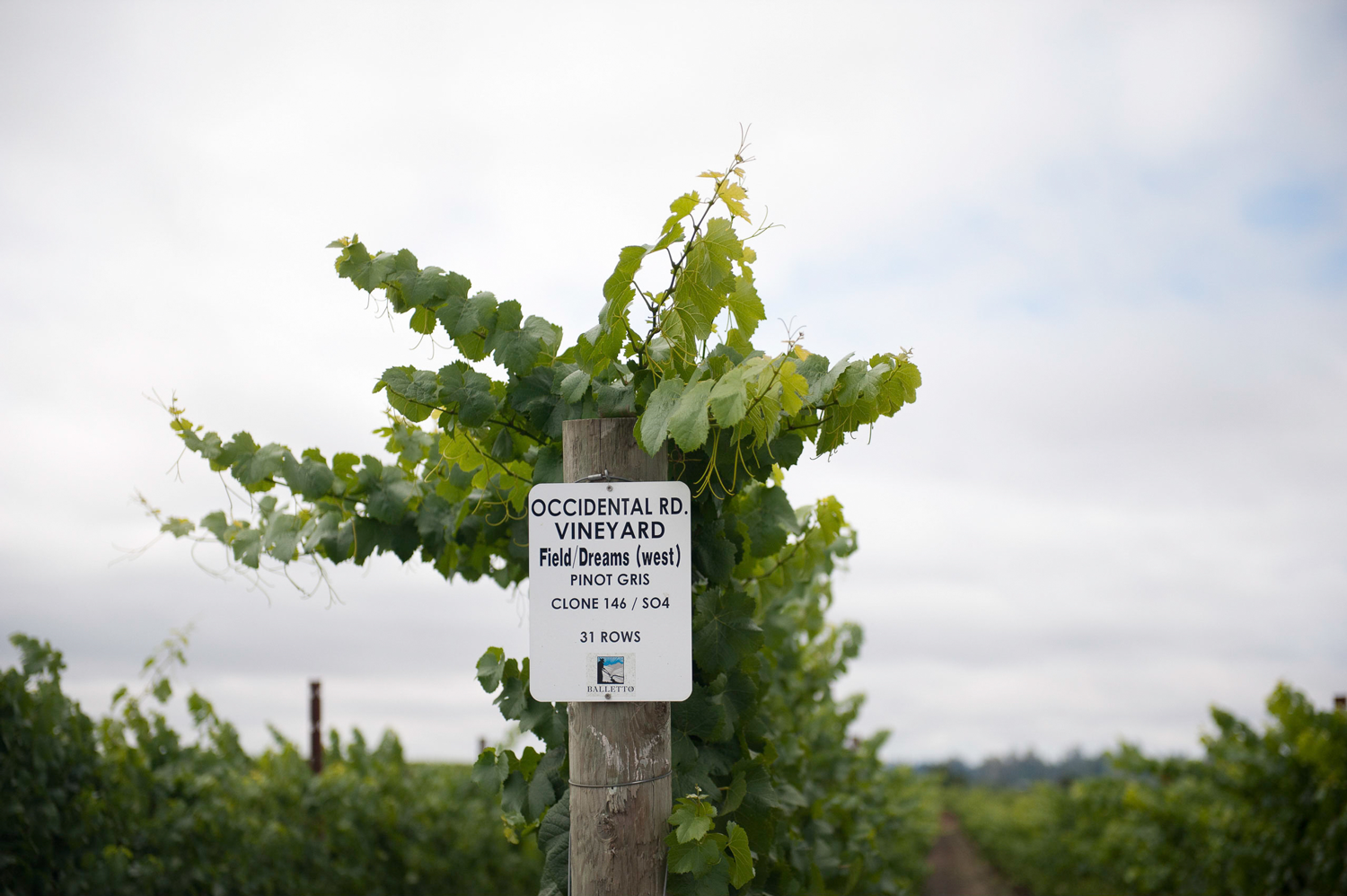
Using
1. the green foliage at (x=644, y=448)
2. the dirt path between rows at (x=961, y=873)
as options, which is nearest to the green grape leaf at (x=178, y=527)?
the green foliage at (x=644, y=448)

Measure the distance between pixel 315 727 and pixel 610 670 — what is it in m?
6.91

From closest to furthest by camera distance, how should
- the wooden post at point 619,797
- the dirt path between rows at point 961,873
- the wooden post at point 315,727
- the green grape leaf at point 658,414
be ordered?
the green grape leaf at point 658,414, the wooden post at point 619,797, the wooden post at point 315,727, the dirt path between rows at point 961,873

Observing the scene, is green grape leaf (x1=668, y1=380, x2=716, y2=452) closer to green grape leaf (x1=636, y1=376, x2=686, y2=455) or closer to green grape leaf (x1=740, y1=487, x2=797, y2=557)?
green grape leaf (x1=636, y1=376, x2=686, y2=455)

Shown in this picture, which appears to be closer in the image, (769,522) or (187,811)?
(769,522)

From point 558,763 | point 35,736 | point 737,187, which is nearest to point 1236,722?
point 558,763

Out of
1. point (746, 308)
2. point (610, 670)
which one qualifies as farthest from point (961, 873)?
point (746, 308)

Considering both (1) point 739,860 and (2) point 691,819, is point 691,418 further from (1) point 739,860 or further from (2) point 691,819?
(1) point 739,860

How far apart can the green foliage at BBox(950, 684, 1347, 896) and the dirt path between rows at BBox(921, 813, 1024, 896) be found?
11.7 ft

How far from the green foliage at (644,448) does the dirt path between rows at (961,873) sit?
16705mm

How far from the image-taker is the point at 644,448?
6.56 feet

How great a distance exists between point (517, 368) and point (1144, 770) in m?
13.8

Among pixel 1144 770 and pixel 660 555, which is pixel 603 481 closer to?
pixel 660 555

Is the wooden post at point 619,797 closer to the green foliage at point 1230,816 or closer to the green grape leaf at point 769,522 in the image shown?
the green grape leaf at point 769,522

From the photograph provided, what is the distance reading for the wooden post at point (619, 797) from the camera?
2.07m
